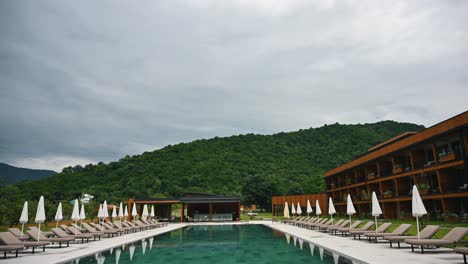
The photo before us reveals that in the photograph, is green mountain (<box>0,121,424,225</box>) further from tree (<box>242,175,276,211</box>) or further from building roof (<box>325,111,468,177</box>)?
building roof (<box>325,111,468,177</box>)

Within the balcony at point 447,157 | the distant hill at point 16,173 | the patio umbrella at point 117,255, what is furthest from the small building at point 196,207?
the distant hill at point 16,173

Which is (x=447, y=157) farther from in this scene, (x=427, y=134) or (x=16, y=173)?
(x=16, y=173)

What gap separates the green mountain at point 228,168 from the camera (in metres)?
44.8

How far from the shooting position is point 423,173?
23391 millimetres

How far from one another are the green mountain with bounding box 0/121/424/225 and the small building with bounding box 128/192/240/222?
568cm

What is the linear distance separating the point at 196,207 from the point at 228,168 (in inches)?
442

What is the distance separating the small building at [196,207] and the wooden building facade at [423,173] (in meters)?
13.1

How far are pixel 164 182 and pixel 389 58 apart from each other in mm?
34217

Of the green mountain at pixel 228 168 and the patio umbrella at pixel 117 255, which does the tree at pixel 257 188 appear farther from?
the patio umbrella at pixel 117 255

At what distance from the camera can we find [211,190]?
48094 millimetres

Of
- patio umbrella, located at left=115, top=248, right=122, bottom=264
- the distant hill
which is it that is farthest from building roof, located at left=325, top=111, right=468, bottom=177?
the distant hill

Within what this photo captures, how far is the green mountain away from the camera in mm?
44781

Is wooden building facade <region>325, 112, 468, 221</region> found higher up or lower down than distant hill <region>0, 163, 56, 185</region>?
lower down

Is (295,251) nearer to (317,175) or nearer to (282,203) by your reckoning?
(282,203)
